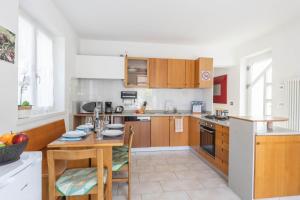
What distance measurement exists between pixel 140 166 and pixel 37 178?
2246mm

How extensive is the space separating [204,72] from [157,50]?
1243 mm

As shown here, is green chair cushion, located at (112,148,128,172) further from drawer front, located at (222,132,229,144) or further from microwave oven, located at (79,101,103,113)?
microwave oven, located at (79,101,103,113)

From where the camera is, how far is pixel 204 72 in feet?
13.6

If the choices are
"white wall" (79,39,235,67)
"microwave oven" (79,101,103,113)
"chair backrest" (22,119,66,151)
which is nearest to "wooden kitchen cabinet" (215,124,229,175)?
"white wall" (79,39,235,67)

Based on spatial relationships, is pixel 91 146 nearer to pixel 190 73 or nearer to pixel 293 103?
pixel 293 103

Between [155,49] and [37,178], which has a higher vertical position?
[155,49]

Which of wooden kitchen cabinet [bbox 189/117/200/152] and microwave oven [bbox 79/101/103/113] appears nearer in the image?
wooden kitchen cabinet [bbox 189/117/200/152]

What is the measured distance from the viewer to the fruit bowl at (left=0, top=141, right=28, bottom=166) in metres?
0.93

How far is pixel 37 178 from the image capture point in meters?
1.13

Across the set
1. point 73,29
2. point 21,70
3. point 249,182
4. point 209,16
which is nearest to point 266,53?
point 209,16

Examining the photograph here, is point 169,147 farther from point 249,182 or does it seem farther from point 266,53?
point 266,53

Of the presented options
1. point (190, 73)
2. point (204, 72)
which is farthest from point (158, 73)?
point (204, 72)

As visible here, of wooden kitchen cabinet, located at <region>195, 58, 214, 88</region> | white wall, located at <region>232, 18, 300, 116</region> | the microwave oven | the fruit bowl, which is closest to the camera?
the fruit bowl

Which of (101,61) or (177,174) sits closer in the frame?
(177,174)
